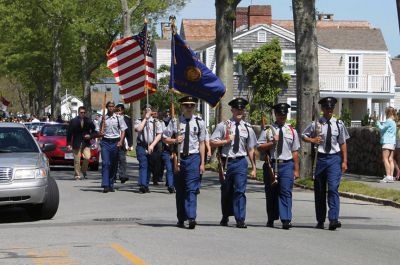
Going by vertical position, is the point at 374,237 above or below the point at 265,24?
below

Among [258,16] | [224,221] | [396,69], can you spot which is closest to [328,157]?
[224,221]

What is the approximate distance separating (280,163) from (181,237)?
7.33 feet

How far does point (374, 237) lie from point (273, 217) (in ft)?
5.46

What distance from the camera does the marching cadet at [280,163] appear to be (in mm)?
13773

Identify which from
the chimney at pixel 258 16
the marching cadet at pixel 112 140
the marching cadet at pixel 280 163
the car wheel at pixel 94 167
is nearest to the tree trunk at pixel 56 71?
the chimney at pixel 258 16

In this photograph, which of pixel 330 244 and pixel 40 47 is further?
pixel 40 47

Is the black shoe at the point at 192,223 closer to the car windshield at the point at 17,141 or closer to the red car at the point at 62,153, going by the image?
the car windshield at the point at 17,141

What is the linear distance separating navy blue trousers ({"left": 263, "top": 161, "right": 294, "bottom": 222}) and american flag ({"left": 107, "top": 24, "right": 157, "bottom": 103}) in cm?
1024

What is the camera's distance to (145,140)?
2073 cm

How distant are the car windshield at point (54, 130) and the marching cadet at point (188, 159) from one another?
58.8 ft

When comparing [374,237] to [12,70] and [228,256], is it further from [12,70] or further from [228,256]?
[12,70]

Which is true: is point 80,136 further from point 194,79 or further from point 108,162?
point 194,79

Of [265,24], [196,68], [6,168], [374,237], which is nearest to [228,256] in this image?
[374,237]

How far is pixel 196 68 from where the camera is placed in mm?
16109
